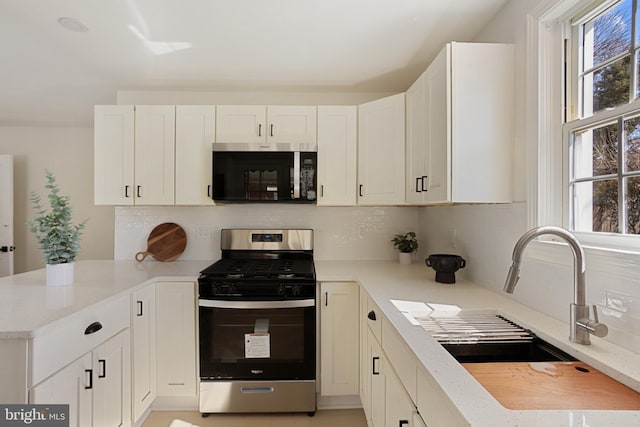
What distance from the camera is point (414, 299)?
1.54 meters

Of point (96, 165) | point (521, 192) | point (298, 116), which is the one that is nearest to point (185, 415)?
point (96, 165)

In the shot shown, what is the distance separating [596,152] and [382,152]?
1256mm

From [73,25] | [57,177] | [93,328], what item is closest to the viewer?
[93,328]

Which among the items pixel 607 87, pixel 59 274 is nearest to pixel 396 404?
pixel 607 87

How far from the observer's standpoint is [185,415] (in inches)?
82.6

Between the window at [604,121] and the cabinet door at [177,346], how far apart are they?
2.15 metres

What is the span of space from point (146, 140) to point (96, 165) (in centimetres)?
43

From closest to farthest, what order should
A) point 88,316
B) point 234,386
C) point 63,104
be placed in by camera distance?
point 88,316, point 234,386, point 63,104

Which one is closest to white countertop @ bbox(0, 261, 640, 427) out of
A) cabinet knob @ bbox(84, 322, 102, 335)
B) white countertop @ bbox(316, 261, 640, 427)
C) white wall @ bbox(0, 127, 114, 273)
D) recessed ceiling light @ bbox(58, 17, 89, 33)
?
white countertop @ bbox(316, 261, 640, 427)

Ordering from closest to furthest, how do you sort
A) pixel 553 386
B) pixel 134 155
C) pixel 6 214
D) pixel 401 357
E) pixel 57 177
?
pixel 553 386
pixel 401 357
pixel 134 155
pixel 6 214
pixel 57 177

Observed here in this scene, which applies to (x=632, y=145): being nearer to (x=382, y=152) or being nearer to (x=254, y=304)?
(x=382, y=152)

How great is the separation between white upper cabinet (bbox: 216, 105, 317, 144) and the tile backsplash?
1.97 ft

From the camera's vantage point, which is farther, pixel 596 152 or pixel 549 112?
pixel 549 112

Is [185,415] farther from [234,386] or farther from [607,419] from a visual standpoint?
[607,419]
